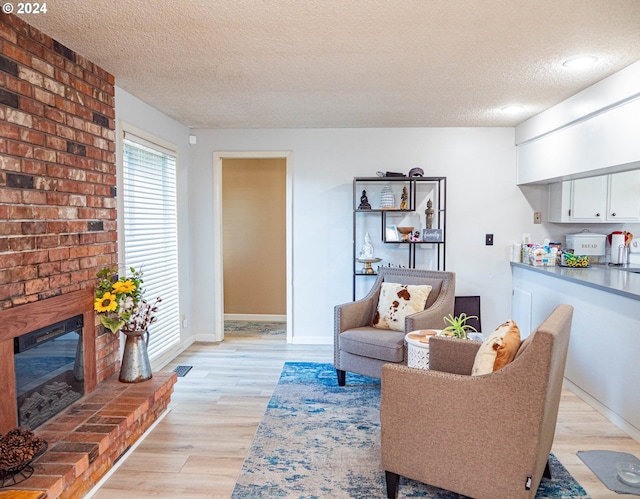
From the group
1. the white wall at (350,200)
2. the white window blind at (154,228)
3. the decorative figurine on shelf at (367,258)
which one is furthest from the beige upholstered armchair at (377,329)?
the white window blind at (154,228)

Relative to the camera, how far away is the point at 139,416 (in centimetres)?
260

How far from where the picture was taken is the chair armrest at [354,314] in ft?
11.6

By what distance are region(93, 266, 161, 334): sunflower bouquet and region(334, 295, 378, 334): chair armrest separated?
55.9 inches

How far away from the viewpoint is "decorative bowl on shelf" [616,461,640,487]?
86.0 inches

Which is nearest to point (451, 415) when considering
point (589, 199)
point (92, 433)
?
point (92, 433)

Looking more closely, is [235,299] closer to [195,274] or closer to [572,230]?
[195,274]

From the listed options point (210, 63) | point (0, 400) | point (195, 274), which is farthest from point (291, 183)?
point (0, 400)

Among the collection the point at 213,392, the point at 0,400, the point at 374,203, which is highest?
the point at 374,203

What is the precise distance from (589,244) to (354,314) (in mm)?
2543

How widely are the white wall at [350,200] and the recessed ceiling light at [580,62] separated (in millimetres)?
1783

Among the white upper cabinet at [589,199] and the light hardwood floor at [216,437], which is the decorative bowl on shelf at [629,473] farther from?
the white upper cabinet at [589,199]

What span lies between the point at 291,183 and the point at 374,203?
894 millimetres

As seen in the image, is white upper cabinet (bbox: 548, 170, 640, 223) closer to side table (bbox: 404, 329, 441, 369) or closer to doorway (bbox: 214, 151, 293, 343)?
side table (bbox: 404, 329, 441, 369)

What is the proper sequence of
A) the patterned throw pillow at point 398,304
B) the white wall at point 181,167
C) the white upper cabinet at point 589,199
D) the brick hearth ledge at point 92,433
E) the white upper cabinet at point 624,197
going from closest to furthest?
the brick hearth ledge at point 92,433, the patterned throw pillow at point 398,304, the white wall at point 181,167, the white upper cabinet at point 624,197, the white upper cabinet at point 589,199
